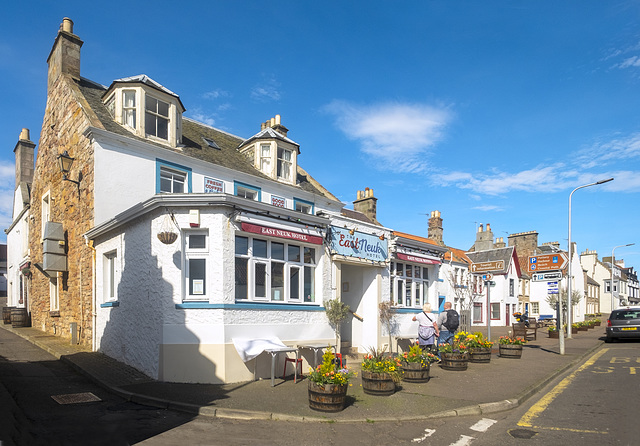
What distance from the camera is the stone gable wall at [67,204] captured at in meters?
14.7

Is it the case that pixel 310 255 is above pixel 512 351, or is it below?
above

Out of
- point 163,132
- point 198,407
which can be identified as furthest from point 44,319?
point 198,407

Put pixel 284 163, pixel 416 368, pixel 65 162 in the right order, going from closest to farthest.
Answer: pixel 416 368 → pixel 65 162 → pixel 284 163

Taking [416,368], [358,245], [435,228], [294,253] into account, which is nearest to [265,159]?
[358,245]

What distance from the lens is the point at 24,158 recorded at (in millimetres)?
27562

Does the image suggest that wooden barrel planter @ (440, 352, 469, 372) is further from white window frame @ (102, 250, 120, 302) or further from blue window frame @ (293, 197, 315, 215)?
blue window frame @ (293, 197, 315, 215)

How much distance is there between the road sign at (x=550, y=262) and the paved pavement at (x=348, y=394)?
19.1ft

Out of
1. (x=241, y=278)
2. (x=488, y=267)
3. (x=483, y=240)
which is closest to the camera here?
(x=241, y=278)

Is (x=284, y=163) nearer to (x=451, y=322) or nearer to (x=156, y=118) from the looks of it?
(x=156, y=118)

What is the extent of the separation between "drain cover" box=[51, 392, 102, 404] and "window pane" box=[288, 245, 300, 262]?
5.67 meters

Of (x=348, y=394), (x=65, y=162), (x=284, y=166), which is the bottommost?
(x=348, y=394)

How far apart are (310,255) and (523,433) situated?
25.0 feet

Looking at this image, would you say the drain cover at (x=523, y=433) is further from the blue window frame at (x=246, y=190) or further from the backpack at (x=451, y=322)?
the blue window frame at (x=246, y=190)

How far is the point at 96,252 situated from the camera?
14.1 meters
